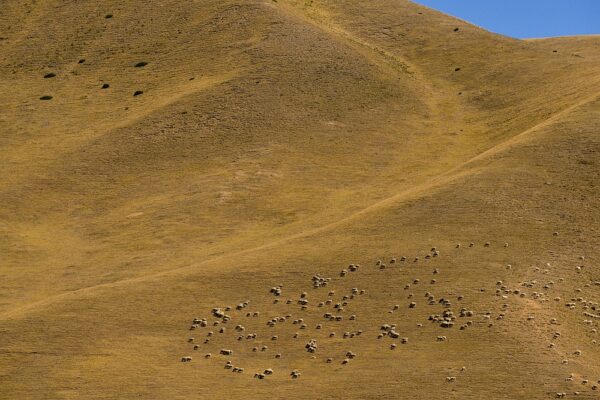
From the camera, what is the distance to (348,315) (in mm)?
41938

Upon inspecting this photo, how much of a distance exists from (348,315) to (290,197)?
2201 cm

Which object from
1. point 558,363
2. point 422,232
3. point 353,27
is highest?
point 353,27

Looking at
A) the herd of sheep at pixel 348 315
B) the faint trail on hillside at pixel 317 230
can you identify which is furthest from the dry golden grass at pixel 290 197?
the faint trail on hillside at pixel 317 230

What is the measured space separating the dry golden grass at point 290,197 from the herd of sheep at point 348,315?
0.55 ft

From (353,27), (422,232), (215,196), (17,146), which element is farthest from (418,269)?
(353,27)

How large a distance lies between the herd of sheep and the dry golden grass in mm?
167

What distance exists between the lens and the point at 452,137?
74.4 metres

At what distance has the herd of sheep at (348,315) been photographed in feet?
129

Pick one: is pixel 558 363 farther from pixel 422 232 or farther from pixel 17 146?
pixel 17 146

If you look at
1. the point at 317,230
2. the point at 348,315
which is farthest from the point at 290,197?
the point at 348,315

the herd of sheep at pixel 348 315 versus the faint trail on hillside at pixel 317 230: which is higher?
the faint trail on hillside at pixel 317 230

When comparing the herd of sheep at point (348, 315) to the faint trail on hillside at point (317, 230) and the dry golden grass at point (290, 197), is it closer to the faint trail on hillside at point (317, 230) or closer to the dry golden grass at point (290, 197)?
the dry golden grass at point (290, 197)

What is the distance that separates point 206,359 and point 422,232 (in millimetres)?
14200

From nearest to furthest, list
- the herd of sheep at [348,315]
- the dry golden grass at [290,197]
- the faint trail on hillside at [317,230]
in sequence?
the dry golden grass at [290,197]
the herd of sheep at [348,315]
the faint trail on hillside at [317,230]
